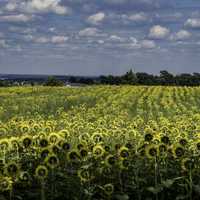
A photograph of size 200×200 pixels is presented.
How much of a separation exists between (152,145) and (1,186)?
1.83 metres

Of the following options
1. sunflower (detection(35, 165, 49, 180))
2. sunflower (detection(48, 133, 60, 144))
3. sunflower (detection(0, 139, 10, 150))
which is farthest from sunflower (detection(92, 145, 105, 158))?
sunflower (detection(0, 139, 10, 150))

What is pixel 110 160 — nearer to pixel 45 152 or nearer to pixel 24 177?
pixel 45 152

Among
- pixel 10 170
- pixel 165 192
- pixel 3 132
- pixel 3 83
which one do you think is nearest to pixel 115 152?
pixel 165 192

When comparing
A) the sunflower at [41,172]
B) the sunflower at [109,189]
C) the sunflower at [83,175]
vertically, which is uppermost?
the sunflower at [41,172]

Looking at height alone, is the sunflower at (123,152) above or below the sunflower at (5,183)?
above

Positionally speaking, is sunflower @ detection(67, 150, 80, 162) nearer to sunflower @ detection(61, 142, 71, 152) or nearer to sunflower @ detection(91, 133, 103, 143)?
sunflower @ detection(61, 142, 71, 152)

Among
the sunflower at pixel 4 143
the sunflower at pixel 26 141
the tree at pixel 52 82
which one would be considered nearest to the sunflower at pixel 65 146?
the sunflower at pixel 26 141

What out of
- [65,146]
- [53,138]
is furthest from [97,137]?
[65,146]

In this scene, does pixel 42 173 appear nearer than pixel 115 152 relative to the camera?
Yes

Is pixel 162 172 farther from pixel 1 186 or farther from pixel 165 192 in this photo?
pixel 1 186

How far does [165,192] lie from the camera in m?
7.19

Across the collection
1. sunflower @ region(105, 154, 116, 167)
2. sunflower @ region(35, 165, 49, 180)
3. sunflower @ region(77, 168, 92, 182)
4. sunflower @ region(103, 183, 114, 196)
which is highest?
sunflower @ region(105, 154, 116, 167)

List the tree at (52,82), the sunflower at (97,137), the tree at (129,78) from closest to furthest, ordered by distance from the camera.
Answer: the sunflower at (97,137), the tree at (52,82), the tree at (129,78)

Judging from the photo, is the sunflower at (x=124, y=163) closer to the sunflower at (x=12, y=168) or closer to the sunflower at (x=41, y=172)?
the sunflower at (x=41, y=172)
